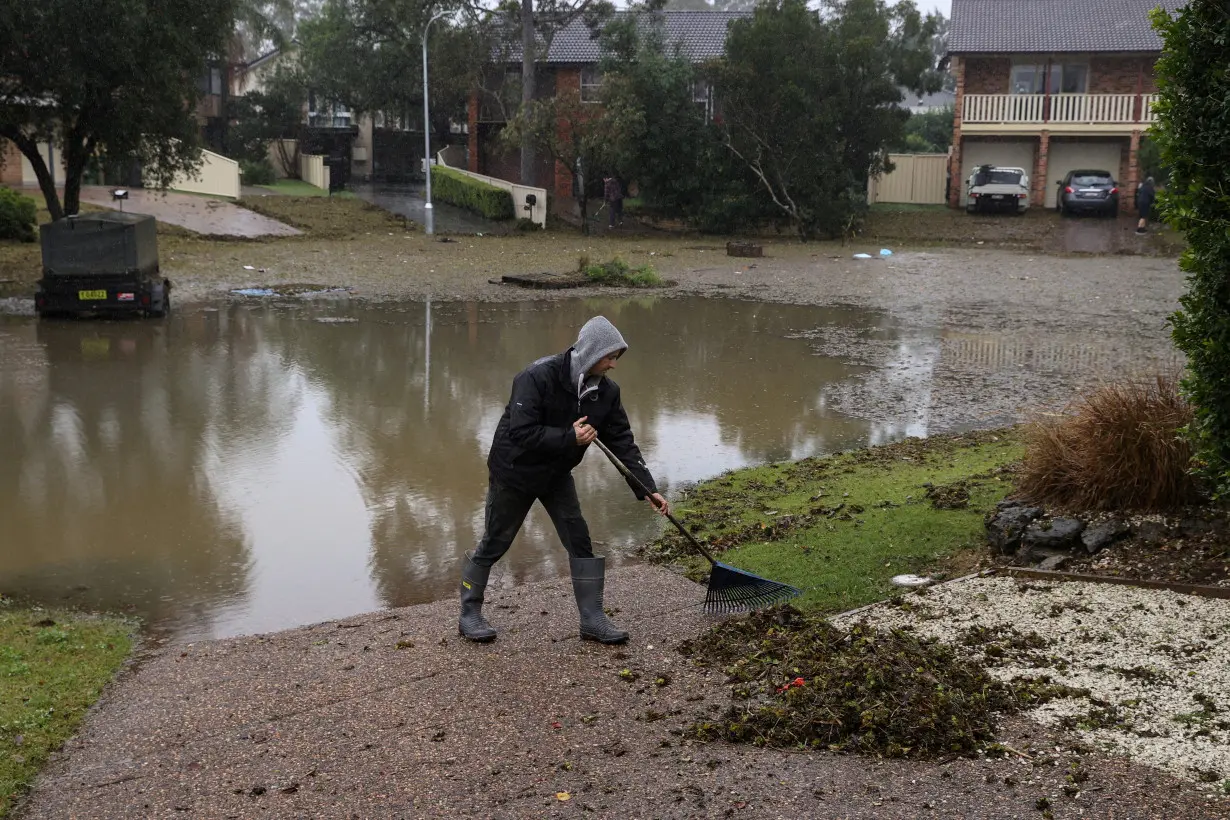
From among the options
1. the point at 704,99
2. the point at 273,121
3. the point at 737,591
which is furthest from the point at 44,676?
the point at 273,121

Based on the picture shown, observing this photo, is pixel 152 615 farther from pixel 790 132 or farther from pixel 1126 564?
pixel 790 132

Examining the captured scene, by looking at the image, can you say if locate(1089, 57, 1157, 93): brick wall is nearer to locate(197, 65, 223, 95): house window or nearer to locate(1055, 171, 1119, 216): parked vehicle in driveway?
locate(1055, 171, 1119, 216): parked vehicle in driveway

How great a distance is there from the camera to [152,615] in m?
7.50

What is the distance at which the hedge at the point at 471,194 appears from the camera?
39.9 metres

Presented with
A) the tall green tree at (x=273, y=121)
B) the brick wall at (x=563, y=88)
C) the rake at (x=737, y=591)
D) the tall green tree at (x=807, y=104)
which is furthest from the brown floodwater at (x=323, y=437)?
the tall green tree at (x=273, y=121)

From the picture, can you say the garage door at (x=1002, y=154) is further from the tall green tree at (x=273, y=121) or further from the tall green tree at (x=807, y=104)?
the tall green tree at (x=273, y=121)

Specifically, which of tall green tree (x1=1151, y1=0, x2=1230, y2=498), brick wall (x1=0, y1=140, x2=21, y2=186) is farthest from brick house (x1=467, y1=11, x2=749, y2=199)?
tall green tree (x1=1151, y1=0, x2=1230, y2=498)

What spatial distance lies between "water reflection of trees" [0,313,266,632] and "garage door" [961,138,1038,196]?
1341 inches

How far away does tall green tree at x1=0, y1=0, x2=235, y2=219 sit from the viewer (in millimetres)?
20375

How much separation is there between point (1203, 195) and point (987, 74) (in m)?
40.8

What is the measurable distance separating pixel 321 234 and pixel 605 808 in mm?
31389

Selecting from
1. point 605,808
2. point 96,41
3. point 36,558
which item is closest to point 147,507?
point 36,558

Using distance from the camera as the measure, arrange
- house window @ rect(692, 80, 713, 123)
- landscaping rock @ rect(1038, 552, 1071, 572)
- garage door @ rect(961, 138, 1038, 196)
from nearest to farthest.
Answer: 1. landscaping rock @ rect(1038, 552, 1071, 572)
2. house window @ rect(692, 80, 713, 123)
3. garage door @ rect(961, 138, 1038, 196)

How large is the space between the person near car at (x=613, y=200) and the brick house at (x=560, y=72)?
636 cm
